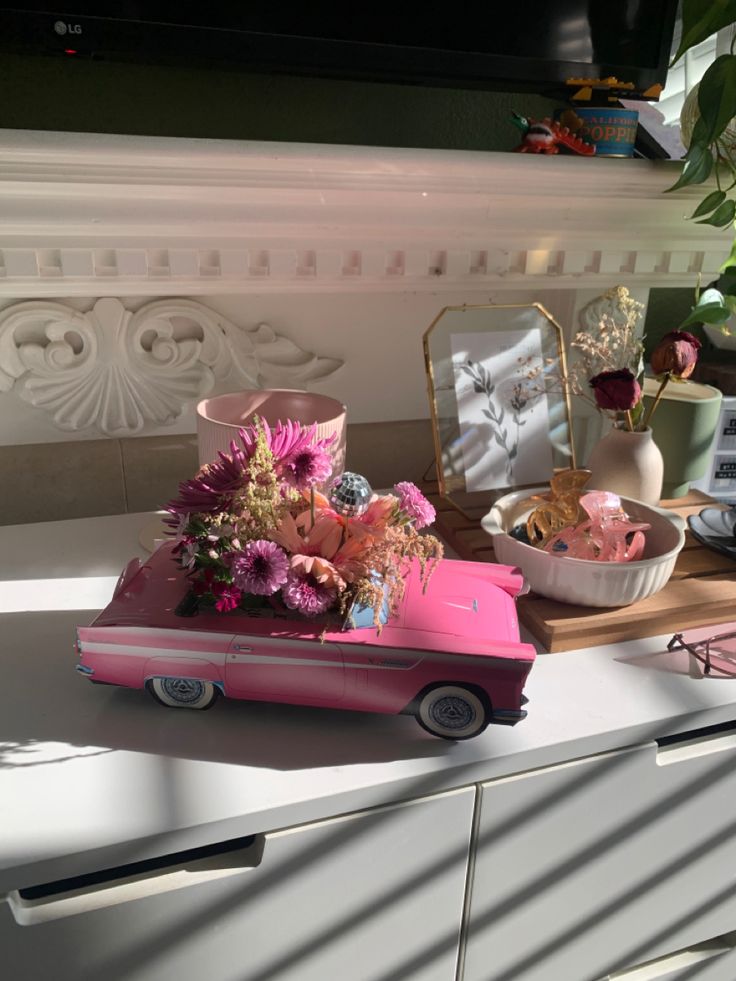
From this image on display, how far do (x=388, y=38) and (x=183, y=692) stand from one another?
2.38 feet

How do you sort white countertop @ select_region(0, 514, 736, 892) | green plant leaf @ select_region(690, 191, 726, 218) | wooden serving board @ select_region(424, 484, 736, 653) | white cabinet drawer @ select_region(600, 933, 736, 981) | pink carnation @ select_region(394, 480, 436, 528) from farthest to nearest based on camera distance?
green plant leaf @ select_region(690, 191, 726, 218) < white cabinet drawer @ select_region(600, 933, 736, 981) < wooden serving board @ select_region(424, 484, 736, 653) < pink carnation @ select_region(394, 480, 436, 528) < white countertop @ select_region(0, 514, 736, 892)

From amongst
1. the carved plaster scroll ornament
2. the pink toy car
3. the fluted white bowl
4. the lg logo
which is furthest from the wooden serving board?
the lg logo

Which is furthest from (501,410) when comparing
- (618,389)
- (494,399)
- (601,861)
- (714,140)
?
(601,861)

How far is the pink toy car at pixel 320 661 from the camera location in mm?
564

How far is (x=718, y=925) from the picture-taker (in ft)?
2.62

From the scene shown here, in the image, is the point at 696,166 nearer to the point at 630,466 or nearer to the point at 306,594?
the point at 630,466

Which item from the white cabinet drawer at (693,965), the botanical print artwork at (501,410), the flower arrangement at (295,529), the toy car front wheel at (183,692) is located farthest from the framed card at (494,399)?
the white cabinet drawer at (693,965)

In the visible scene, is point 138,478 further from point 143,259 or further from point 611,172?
point 611,172

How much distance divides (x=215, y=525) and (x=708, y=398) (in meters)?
0.71

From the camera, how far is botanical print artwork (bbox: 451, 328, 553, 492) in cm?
92

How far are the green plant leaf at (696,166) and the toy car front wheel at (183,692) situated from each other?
79 centimetres

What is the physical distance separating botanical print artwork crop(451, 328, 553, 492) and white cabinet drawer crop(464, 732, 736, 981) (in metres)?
0.39

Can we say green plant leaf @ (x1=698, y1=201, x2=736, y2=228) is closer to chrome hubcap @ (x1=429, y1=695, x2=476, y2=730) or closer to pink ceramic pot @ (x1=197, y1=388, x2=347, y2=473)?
pink ceramic pot @ (x1=197, y1=388, x2=347, y2=473)

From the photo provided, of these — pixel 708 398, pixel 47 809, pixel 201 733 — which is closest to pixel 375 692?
pixel 201 733
